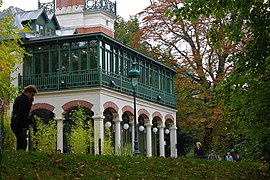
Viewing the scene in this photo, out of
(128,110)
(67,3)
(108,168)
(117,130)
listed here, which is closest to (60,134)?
(117,130)

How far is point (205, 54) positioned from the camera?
4000 cm

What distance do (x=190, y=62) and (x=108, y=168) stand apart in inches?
1088

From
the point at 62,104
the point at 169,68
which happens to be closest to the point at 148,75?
the point at 169,68

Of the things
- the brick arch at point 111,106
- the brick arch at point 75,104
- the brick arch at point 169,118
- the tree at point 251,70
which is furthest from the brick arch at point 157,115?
the tree at point 251,70

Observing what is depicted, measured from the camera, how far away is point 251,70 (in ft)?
48.7

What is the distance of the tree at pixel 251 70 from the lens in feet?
47.0

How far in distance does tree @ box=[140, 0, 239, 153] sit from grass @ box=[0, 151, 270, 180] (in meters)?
21.0

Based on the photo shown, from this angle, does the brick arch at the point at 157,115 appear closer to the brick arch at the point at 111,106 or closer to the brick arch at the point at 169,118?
the brick arch at the point at 169,118

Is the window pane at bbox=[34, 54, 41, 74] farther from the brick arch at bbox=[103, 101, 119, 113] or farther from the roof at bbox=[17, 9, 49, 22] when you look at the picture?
the roof at bbox=[17, 9, 49, 22]

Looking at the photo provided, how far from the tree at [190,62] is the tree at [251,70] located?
867 inches

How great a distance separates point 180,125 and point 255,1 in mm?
28662

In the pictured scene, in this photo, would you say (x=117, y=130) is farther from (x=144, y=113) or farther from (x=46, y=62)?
(x=46, y=62)

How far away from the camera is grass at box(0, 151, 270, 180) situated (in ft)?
37.2

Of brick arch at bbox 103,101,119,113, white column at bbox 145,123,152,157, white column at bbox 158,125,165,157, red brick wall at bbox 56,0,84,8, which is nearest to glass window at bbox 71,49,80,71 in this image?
brick arch at bbox 103,101,119,113
